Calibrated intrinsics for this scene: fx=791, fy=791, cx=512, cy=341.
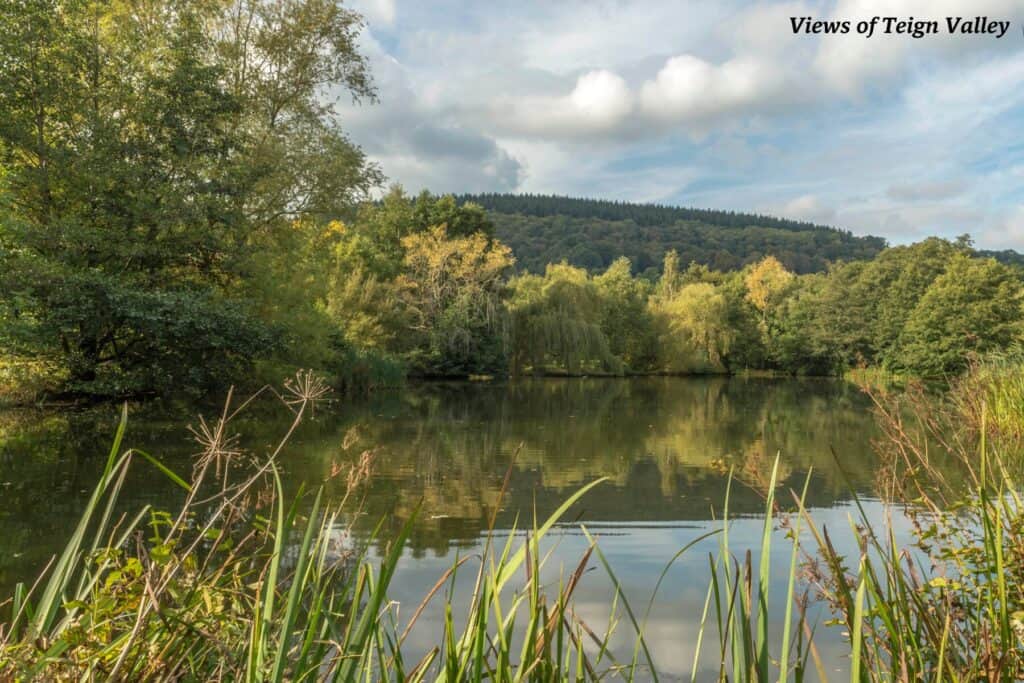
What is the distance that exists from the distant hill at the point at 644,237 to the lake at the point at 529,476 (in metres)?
68.8

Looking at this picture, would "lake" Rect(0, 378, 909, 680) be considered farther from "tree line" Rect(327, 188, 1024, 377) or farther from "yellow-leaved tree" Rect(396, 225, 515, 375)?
"yellow-leaved tree" Rect(396, 225, 515, 375)

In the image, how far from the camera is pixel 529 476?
29.1ft

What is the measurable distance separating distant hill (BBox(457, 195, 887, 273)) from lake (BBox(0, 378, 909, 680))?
68.8 m

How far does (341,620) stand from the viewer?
138 inches

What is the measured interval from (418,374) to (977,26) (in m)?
24.7

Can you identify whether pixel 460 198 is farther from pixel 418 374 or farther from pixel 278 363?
pixel 278 363

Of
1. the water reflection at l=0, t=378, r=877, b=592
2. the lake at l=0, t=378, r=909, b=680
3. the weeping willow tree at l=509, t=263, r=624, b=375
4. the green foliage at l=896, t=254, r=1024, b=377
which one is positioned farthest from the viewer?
the weeping willow tree at l=509, t=263, r=624, b=375

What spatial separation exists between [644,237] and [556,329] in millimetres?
76710

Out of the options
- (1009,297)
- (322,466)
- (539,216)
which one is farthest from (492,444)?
(539,216)

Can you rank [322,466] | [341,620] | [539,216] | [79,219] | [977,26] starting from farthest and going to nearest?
1. [539,216]
2. [79,219]
3. [322,466]
4. [977,26]
5. [341,620]

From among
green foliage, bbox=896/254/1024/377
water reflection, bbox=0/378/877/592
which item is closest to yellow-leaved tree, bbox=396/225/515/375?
water reflection, bbox=0/378/877/592

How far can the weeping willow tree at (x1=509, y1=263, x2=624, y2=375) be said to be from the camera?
33625 mm

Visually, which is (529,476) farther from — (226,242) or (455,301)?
(455,301)

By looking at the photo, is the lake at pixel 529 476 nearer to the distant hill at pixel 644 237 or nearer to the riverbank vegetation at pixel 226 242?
the riverbank vegetation at pixel 226 242
